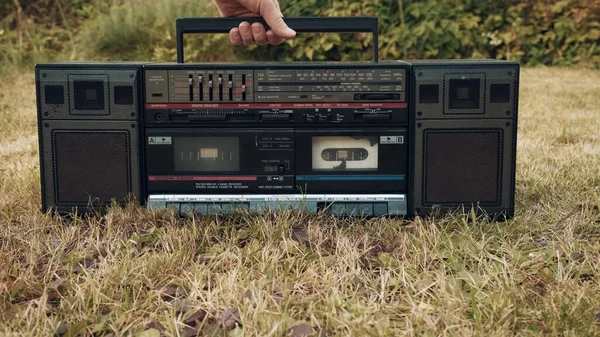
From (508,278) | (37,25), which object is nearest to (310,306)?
(508,278)

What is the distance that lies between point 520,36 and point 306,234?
5037 millimetres

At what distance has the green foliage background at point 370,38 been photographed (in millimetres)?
6188

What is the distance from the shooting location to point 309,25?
2.14 meters

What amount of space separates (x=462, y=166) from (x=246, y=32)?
713 millimetres

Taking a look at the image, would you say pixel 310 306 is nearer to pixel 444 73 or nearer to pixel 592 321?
pixel 592 321

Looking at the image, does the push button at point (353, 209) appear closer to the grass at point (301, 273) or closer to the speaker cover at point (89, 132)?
the grass at point (301, 273)

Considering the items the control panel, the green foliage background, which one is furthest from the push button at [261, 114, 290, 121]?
the green foliage background

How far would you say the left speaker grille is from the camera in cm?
212

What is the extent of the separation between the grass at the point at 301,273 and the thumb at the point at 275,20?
504 mm

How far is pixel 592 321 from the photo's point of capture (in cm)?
142

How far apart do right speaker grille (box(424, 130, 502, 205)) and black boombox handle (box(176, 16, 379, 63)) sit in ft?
1.00

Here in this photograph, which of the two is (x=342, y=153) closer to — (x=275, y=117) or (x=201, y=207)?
(x=275, y=117)

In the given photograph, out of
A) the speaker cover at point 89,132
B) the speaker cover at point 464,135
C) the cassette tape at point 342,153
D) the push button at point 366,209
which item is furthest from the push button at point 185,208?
the speaker cover at point 464,135

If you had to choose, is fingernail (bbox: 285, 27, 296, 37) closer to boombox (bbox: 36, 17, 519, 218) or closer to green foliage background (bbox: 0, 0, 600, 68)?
boombox (bbox: 36, 17, 519, 218)
